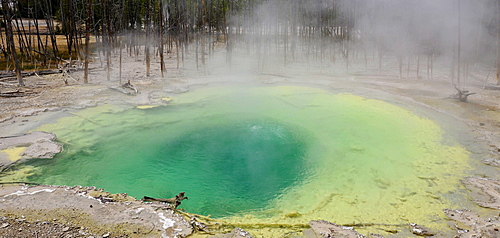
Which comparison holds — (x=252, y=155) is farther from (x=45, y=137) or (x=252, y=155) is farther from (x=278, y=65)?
(x=278, y=65)

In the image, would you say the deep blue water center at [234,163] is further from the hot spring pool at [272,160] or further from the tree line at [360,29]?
the tree line at [360,29]

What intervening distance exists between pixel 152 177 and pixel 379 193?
3366mm

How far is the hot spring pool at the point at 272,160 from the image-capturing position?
4.35 m

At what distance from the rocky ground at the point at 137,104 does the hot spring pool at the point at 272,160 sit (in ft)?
1.31

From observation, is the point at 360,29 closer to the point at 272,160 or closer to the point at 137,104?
the point at 137,104

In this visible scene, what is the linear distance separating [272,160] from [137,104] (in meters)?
4.69

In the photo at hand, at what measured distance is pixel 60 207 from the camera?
148 inches

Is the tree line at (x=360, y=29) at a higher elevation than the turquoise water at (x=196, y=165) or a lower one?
higher

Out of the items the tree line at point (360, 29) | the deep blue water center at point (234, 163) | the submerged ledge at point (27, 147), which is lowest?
the deep blue water center at point (234, 163)

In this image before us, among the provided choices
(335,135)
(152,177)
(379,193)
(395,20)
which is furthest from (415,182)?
(395,20)

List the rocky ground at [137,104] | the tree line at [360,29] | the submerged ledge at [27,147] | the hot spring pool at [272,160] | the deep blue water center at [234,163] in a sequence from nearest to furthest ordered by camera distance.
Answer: the rocky ground at [137,104]
the hot spring pool at [272,160]
the deep blue water center at [234,163]
the submerged ledge at [27,147]
the tree line at [360,29]

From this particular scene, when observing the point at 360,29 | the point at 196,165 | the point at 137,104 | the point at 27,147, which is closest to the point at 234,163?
the point at 196,165

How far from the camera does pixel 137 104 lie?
8.93 metres

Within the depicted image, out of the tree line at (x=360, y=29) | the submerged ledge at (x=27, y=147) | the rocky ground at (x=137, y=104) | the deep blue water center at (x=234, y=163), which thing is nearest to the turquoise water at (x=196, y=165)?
the deep blue water center at (x=234, y=163)
